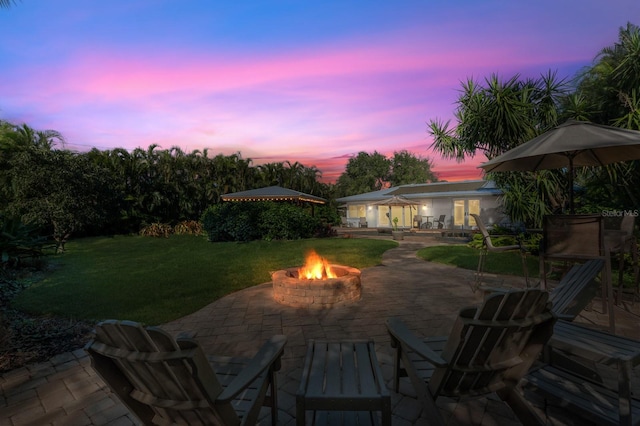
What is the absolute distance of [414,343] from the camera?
1.88 m

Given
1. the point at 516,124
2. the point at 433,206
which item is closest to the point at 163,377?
the point at 516,124

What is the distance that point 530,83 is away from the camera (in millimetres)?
9430

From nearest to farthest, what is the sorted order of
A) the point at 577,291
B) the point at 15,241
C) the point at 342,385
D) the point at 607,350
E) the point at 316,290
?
the point at 342,385, the point at 607,350, the point at 577,291, the point at 15,241, the point at 316,290

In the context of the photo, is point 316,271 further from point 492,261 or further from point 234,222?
point 234,222

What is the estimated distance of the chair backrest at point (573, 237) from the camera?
145 inches

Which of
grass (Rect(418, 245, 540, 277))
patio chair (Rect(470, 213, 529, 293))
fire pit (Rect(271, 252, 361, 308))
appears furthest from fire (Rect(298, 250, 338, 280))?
grass (Rect(418, 245, 540, 277))

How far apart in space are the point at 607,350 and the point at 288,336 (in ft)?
9.82

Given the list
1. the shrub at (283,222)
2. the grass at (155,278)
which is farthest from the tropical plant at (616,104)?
the shrub at (283,222)

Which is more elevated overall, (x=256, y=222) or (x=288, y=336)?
(x=256, y=222)

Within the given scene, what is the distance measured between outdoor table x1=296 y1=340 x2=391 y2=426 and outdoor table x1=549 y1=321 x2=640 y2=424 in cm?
131

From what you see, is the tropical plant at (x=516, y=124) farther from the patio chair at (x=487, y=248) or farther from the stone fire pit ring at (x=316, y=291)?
the stone fire pit ring at (x=316, y=291)

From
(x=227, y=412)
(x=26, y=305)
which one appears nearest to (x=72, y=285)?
(x=26, y=305)

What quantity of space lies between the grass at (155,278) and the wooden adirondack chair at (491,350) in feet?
13.7

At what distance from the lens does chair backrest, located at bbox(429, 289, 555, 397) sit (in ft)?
5.12
